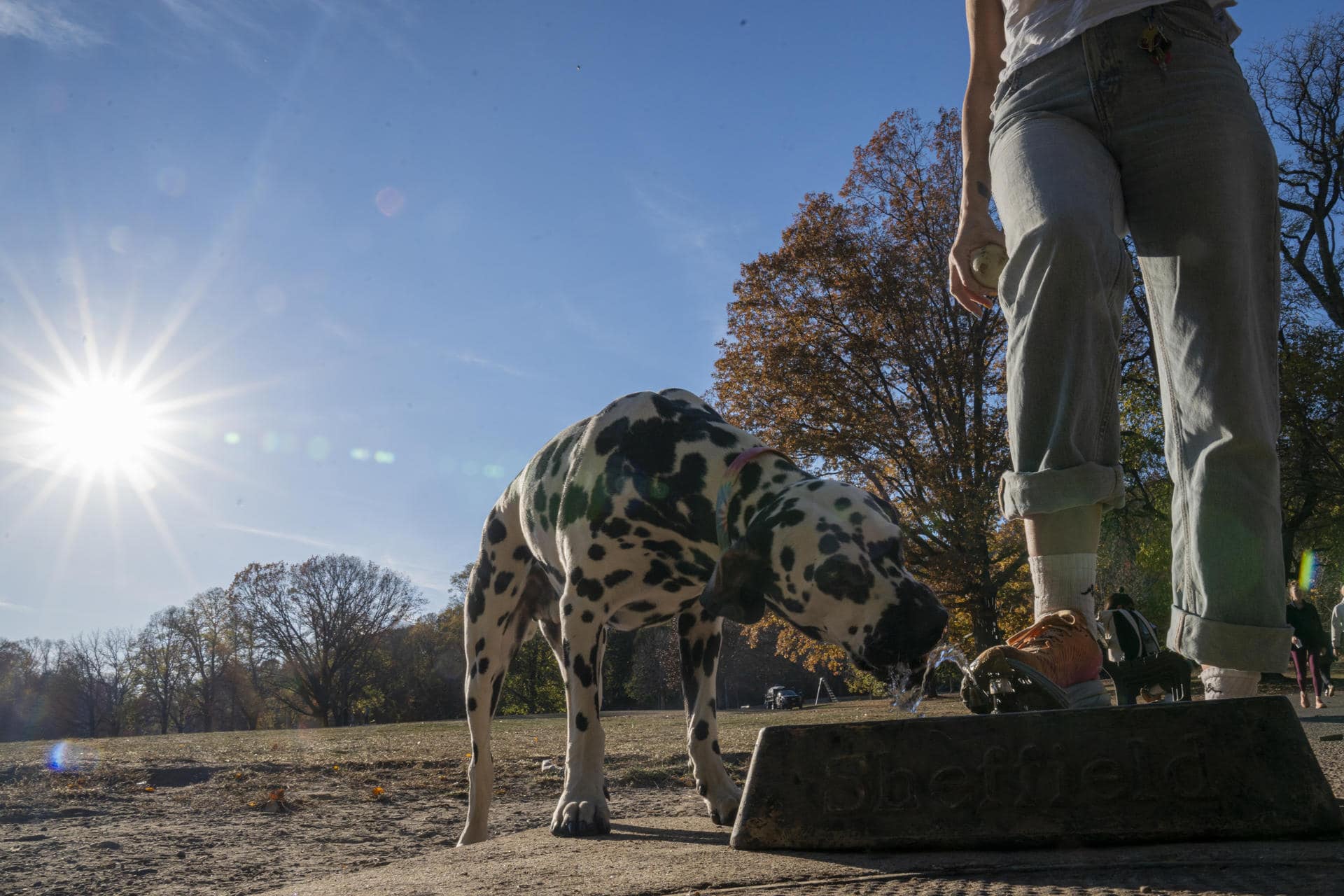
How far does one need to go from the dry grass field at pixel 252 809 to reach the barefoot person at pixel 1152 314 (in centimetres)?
323

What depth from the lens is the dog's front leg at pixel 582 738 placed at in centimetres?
423

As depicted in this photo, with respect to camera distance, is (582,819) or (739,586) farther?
(582,819)

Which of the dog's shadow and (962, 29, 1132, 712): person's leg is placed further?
the dog's shadow

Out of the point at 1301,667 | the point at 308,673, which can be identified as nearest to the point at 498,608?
the point at 1301,667

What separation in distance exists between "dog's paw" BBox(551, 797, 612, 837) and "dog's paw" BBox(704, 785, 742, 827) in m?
0.50

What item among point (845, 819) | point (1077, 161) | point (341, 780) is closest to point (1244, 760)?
point (845, 819)

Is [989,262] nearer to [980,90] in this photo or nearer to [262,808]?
[980,90]

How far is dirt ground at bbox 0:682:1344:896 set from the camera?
4281mm

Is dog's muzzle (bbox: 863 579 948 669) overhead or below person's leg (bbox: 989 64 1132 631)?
below

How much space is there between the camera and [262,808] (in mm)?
6438

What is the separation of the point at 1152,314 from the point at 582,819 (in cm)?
307

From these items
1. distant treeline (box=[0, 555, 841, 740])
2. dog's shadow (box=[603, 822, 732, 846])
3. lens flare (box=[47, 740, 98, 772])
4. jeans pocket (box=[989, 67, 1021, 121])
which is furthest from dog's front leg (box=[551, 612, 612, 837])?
distant treeline (box=[0, 555, 841, 740])

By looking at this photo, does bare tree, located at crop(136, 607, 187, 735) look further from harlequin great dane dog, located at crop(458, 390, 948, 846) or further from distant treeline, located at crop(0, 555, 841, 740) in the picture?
harlequin great dane dog, located at crop(458, 390, 948, 846)

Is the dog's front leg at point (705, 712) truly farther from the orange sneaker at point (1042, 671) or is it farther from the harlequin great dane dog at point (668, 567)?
the orange sneaker at point (1042, 671)
